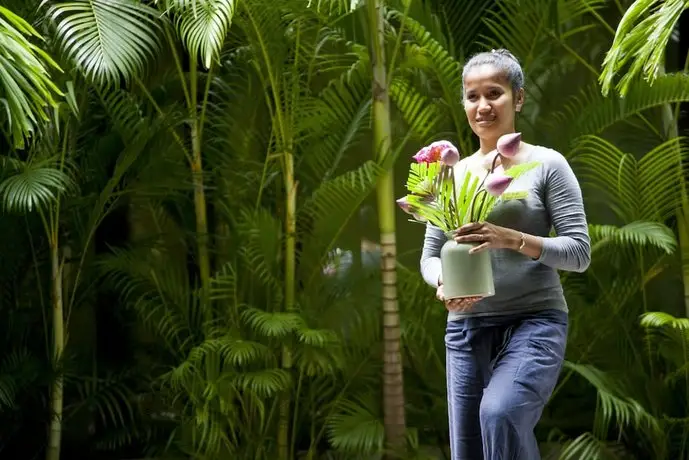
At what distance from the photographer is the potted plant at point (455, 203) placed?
6.93ft

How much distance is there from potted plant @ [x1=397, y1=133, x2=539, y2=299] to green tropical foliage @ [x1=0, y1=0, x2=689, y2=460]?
1520 millimetres

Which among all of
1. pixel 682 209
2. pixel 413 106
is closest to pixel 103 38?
pixel 413 106

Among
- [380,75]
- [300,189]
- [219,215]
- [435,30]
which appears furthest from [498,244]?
[219,215]

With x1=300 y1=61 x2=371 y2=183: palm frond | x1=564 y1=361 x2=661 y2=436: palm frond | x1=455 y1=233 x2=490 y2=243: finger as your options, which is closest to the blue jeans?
x1=455 y1=233 x2=490 y2=243: finger

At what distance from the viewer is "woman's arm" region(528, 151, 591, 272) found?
6.95 ft

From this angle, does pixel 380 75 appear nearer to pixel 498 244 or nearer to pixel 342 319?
pixel 342 319

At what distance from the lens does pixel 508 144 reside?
2.09m

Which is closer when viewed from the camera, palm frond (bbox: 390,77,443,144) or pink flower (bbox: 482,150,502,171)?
pink flower (bbox: 482,150,502,171)

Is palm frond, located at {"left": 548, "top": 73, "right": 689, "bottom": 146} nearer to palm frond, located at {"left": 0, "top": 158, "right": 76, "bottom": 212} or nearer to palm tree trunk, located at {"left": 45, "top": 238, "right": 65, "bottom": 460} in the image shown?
palm frond, located at {"left": 0, "top": 158, "right": 76, "bottom": 212}

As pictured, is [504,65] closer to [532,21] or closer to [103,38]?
[103,38]

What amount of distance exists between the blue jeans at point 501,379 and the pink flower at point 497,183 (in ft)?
1.15

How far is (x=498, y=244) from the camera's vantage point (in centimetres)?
208

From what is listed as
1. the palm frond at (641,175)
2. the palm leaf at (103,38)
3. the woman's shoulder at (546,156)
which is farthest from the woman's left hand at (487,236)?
the palm frond at (641,175)

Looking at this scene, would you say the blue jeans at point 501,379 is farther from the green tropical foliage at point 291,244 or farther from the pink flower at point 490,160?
the green tropical foliage at point 291,244
